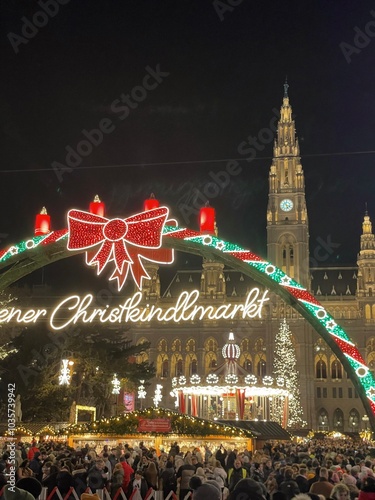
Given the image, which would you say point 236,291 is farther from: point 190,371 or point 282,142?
point 282,142

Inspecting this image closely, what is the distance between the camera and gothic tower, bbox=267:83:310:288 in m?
68.5

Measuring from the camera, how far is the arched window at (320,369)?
68.9m

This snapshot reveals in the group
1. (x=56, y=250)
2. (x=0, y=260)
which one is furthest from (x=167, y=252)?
(x=0, y=260)

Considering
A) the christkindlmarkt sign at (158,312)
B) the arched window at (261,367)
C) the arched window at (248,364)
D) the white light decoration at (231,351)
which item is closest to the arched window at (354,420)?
the arched window at (261,367)

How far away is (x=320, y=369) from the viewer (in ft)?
227

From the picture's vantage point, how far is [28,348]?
29141 mm

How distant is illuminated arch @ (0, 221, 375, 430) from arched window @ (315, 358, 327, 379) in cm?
5457

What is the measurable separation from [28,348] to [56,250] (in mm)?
12732

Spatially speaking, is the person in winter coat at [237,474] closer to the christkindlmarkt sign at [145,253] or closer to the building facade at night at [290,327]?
the christkindlmarkt sign at [145,253]

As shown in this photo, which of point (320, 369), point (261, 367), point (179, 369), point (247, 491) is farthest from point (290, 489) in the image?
point (179, 369)

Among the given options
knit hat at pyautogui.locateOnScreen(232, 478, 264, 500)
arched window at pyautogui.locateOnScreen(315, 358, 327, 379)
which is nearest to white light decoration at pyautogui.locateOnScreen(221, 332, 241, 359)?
knit hat at pyautogui.locateOnScreen(232, 478, 264, 500)

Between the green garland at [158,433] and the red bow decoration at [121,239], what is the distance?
4.31m

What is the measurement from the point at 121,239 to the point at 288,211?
54866 mm

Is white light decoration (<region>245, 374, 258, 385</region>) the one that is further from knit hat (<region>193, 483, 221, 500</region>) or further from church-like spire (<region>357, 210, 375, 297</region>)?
church-like spire (<region>357, 210, 375, 297</region>)
